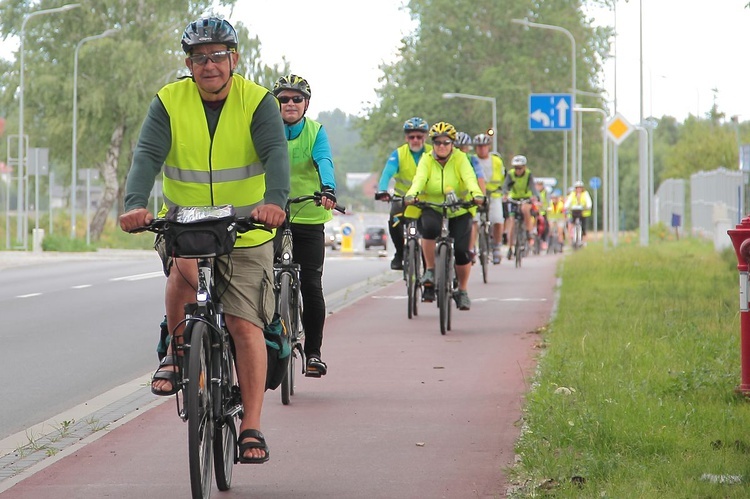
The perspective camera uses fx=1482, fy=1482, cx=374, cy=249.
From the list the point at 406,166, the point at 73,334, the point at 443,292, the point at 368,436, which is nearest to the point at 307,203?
the point at 368,436

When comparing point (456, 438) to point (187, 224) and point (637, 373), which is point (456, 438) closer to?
point (637, 373)

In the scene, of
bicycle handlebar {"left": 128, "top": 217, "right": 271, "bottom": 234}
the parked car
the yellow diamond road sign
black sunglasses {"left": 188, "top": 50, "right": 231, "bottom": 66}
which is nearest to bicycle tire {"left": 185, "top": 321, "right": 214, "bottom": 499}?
bicycle handlebar {"left": 128, "top": 217, "right": 271, "bottom": 234}

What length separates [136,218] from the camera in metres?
5.60

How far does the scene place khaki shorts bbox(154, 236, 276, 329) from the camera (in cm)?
587

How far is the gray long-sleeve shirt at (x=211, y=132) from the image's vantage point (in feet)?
19.0

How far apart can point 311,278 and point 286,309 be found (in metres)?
0.68

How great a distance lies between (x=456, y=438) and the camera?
297 inches

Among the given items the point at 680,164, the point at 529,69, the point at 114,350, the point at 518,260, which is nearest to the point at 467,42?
the point at 529,69

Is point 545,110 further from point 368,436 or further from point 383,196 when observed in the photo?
point 368,436

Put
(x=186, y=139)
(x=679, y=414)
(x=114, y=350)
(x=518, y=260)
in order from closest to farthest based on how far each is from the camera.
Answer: (x=186, y=139) < (x=679, y=414) < (x=114, y=350) < (x=518, y=260)

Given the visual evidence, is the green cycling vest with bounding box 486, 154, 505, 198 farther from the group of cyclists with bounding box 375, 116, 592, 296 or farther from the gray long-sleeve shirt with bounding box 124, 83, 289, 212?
the gray long-sleeve shirt with bounding box 124, 83, 289, 212

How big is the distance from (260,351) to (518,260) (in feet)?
67.9

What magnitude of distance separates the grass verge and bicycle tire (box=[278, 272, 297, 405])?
145cm

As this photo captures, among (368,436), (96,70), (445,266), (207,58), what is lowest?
(368,436)
